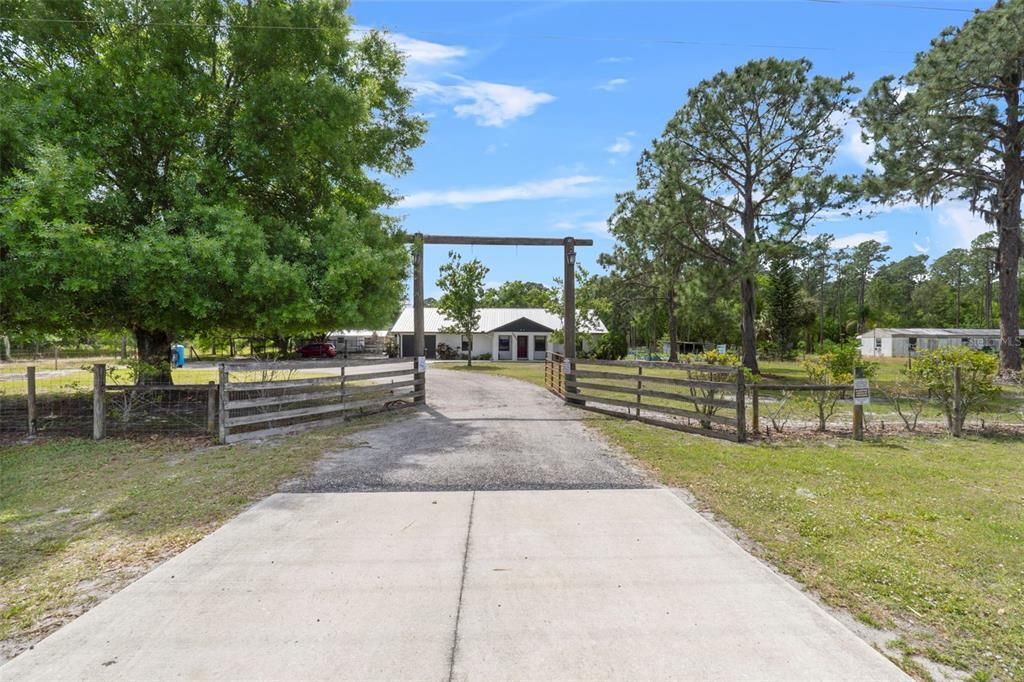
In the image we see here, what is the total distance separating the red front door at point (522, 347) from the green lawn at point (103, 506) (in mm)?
30080

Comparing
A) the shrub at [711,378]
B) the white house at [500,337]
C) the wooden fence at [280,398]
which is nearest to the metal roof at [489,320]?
the white house at [500,337]

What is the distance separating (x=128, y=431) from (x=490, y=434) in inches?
229

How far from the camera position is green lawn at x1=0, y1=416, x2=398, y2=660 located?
3.12 meters

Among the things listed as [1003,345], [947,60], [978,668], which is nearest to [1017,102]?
[947,60]

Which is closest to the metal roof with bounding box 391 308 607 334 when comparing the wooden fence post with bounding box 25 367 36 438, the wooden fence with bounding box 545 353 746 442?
the wooden fence with bounding box 545 353 746 442

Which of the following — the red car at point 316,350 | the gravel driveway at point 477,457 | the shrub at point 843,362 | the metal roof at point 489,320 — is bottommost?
the gravel driveway at point 477,457

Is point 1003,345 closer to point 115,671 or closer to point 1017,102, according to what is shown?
point 1017,102

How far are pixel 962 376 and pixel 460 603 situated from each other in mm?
9356

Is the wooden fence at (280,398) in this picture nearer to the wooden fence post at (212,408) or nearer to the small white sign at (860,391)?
the wooden fence post at (212,408)

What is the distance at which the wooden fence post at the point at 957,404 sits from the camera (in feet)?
26.9

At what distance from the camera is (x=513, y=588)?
124 inches

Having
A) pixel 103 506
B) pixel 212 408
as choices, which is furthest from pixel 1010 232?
pixel 103 506

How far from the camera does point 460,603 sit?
2955mm

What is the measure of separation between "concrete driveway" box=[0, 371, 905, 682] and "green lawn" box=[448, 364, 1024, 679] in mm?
415
